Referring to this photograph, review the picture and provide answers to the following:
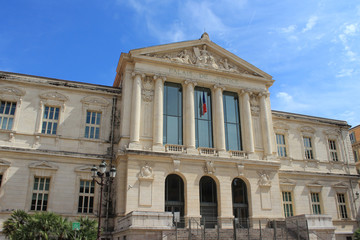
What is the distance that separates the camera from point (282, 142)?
33062mm

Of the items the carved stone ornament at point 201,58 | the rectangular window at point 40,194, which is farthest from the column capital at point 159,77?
the rectangular window at point 40,194

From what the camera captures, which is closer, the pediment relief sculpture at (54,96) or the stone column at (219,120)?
the pediment relief sculpture at (54,96)

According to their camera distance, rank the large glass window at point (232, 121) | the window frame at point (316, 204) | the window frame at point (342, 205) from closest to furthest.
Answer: the large glass window at point (232, 121), the window frame at point (316, 204), the window frame at point (342, 205)

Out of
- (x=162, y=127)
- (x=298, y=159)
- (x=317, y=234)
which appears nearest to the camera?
(x=317, y=234)

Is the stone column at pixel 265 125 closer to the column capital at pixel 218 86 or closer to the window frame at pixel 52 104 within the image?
the column capital at pixel 218 86

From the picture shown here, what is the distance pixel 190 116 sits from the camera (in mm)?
27469

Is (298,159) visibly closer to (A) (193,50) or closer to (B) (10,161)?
(A) (193,50)

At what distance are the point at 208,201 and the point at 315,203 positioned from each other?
12.1m

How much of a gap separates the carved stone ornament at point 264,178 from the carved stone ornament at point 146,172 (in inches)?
360

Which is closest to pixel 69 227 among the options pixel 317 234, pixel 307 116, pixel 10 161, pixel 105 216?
pixel 105 216

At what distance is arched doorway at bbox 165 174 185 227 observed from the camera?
25172mm

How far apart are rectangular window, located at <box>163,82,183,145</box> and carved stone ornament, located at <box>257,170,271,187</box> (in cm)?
709

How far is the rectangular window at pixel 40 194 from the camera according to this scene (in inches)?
934

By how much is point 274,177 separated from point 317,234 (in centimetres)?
612
